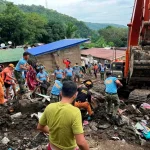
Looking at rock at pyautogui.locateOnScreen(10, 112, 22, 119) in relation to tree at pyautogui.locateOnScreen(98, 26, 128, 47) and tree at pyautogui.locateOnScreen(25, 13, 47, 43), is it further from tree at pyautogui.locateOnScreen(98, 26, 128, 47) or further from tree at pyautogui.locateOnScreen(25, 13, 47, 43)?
tree at pyautogui.locateOnScreen(98, 26, 128, 47)

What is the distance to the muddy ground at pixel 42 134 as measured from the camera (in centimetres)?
589

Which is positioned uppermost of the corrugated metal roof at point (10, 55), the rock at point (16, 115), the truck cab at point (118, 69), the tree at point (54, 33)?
the tree at point (54, 33)

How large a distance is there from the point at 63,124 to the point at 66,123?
4 centimetres

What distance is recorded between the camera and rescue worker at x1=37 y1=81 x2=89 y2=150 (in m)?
Result: 2.69

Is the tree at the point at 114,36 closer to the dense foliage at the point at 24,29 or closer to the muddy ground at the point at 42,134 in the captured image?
the dense foliage at the point at 24,29

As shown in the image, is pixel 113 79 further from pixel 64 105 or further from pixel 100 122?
pixel 64 105

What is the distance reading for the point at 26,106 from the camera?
8031mm

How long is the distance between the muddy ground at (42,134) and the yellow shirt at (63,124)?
2.80 meters

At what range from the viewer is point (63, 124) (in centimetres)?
276

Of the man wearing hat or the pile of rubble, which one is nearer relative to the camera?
the pile of rubble

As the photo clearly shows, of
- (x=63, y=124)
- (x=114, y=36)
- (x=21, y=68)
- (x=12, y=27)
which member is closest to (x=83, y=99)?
(x=21, y=68)

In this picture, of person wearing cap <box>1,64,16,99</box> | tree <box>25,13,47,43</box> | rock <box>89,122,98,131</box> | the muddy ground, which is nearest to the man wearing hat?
person wearing cap <box>1,64,16,99</box>

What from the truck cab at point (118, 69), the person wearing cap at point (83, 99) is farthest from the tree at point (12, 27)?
the person wearing cap at point (83, 99)

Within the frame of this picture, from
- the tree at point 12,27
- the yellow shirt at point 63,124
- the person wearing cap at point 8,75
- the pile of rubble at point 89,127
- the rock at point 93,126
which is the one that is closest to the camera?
the yellow shirt at point 63,124
